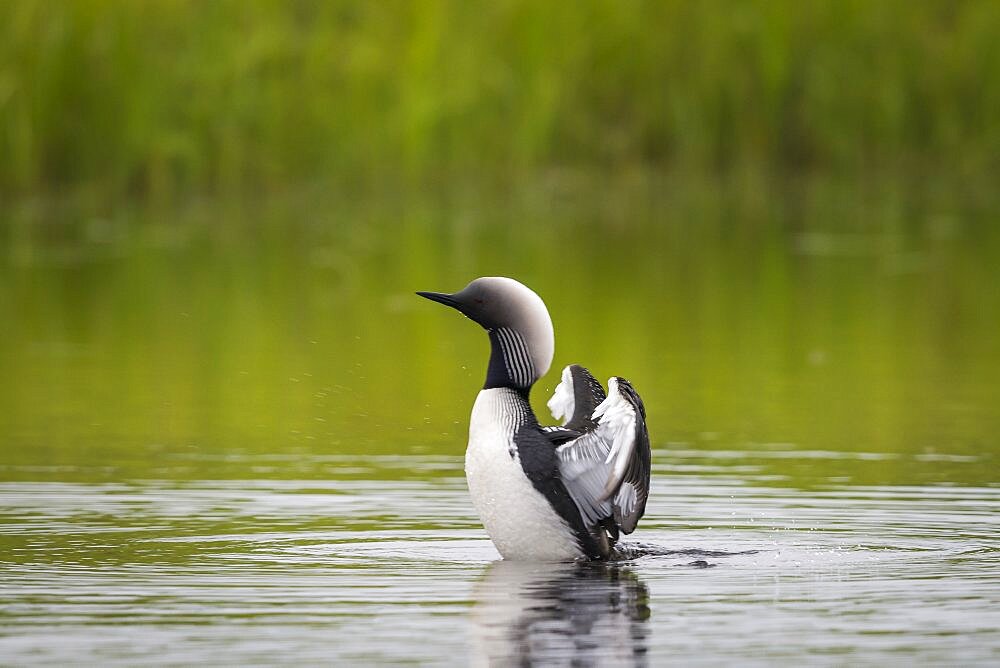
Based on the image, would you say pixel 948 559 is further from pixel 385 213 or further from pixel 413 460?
pixel 385 213

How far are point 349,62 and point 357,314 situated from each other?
6.82 m

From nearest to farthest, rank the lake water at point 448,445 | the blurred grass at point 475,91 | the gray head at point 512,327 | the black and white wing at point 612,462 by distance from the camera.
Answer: the lake water at point 448,445, the black and white wing at point 612,462, the gray head at point 512,327, the blurred grass at point 475,91

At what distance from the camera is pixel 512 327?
23.0 feet

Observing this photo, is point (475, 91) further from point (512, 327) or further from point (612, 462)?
point (612, 462)

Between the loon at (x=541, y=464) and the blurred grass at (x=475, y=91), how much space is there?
11.4 m

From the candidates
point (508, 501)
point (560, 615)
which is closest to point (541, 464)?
point (508, 501)

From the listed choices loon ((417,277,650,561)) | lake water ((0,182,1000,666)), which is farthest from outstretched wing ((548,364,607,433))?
lake water ((0,182,1000,666))

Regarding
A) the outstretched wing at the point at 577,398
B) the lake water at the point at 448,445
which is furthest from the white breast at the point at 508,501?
the outstretched wing at the point at 577,398

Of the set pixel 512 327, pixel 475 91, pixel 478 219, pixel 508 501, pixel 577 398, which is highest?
pixel 475 91

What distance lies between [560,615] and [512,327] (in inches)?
54.6

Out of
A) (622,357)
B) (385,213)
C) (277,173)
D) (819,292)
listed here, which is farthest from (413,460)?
(385,213)

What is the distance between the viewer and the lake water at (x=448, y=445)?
571 centimetres

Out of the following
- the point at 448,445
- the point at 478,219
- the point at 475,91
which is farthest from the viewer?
the point at 475,91

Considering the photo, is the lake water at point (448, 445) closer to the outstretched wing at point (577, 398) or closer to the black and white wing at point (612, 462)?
the black and white wing at point (612, 462)
